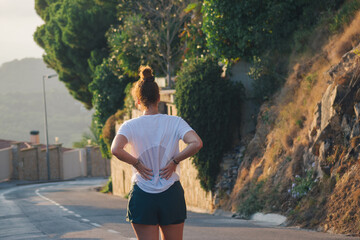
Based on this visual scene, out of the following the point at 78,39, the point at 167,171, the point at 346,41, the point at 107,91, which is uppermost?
the point at 78,39

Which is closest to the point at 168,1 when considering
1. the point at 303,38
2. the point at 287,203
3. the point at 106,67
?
the point at 106,67

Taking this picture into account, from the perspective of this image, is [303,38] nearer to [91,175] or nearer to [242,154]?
[242,154]

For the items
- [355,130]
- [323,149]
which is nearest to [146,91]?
[355,130]

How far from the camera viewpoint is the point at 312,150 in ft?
46.6

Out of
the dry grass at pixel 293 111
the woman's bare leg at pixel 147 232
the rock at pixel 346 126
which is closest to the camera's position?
the woman's bare leg at pixel 147 232

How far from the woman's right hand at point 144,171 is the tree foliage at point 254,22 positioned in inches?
622

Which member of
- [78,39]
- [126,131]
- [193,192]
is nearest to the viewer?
[126,131]

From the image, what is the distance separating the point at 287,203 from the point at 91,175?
6214 cm

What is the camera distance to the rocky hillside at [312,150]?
1231cm

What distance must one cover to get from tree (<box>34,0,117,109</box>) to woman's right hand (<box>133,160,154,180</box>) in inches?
1525

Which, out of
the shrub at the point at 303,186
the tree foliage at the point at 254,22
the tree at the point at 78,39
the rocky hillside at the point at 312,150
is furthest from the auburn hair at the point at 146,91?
the tree at the point at 78,39

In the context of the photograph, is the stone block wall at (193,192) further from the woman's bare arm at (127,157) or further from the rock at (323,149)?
the woman's bare arm at (127,157)

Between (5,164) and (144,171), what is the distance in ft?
190

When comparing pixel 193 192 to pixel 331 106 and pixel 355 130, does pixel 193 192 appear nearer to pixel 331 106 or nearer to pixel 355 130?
pixel 331 106
